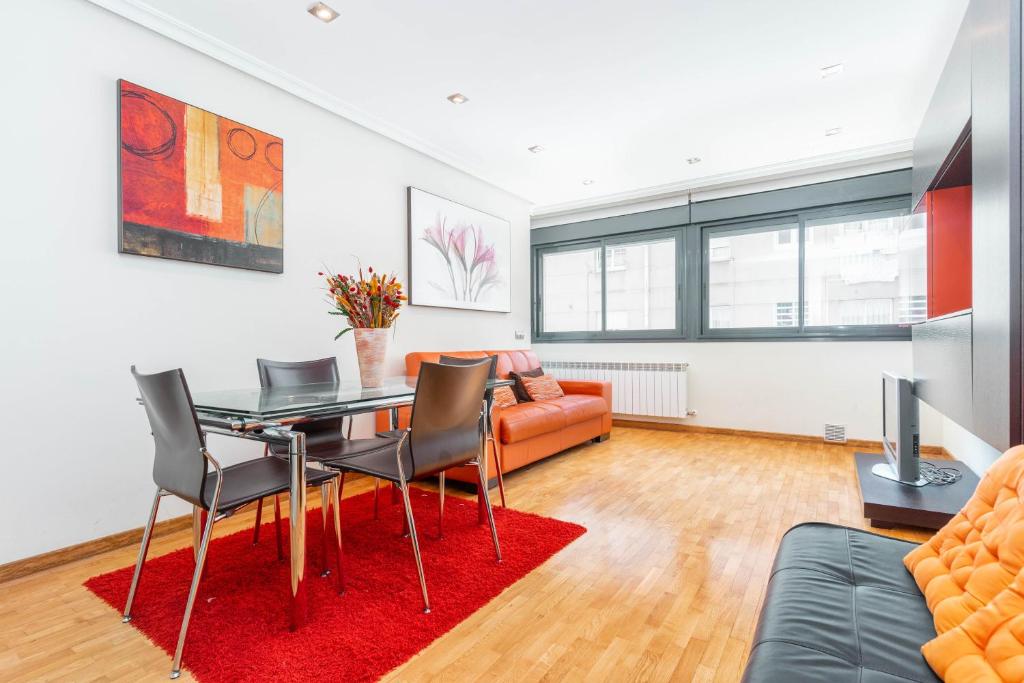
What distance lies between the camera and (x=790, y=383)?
14.9 feet

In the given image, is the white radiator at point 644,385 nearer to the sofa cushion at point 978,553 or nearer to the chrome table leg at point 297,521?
the sofa cushion at point 978,553

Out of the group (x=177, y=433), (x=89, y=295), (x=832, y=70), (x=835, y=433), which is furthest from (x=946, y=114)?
(x=89, y=295)

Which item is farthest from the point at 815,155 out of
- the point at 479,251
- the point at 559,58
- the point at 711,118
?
the point at 479,251

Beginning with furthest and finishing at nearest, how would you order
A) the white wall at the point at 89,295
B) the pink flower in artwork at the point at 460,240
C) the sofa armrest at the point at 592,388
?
1. the sofa armrest at the point at 592,388
2. the pink flower in artwork at the point at 460,240
3. the white wall at the point at 89,295

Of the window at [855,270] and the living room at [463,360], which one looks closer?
the living room at [463,360]

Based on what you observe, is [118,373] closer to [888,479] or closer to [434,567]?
[434,567]

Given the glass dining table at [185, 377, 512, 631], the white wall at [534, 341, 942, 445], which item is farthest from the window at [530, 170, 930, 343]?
the glass dining table at [185, 377, 512, 631]

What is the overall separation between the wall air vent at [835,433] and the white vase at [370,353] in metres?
4.14

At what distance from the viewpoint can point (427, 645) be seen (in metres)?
1.54

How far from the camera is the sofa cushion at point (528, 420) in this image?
3264 millimetres

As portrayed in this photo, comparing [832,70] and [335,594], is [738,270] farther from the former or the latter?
[335,594]

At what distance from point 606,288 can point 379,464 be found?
4276 millimetres

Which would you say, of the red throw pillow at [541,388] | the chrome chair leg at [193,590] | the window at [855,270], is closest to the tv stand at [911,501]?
the window at [855,270]

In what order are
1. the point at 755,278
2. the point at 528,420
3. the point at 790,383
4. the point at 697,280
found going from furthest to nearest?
the point at 697,280, the point at 755,278, the point at 790,383, the point at 528,420
